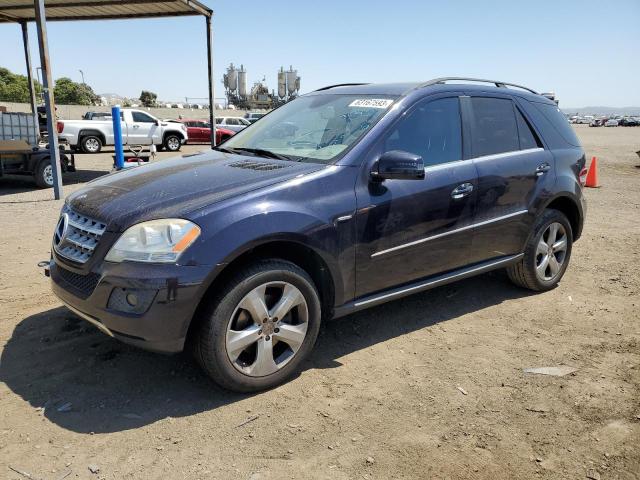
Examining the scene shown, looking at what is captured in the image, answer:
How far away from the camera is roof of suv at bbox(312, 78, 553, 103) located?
386 centimetres

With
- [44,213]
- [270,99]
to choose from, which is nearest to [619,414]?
[44,213]

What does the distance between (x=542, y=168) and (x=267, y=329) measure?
2924 mm

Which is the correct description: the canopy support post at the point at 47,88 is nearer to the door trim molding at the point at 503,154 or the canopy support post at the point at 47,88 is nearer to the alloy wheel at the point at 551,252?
the door trim molding at the point at 503,154

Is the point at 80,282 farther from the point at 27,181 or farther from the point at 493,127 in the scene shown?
the point at 27,181

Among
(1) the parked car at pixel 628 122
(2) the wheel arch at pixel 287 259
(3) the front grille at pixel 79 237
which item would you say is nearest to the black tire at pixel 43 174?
(3) the front grille at pixel 79 237

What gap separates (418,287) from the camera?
371 centimetres

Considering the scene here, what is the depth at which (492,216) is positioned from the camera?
4082 millimetres

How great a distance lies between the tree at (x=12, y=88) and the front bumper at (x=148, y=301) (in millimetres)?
63176

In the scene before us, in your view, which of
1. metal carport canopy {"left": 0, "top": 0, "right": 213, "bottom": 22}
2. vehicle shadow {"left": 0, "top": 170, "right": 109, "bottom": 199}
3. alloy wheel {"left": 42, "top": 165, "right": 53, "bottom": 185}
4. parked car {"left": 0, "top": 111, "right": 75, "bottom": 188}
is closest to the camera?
parked car {"left": 0, "top": 111, "right": 75, "bottom": 188}

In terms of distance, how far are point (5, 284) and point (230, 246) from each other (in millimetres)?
3129

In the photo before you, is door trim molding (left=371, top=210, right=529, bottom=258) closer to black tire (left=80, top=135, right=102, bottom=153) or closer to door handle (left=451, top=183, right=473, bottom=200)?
door handle (left=451, top=183, right=473, bottom=200)

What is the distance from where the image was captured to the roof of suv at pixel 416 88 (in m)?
3.86

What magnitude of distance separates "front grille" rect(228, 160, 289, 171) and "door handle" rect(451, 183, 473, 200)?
1.29 metres

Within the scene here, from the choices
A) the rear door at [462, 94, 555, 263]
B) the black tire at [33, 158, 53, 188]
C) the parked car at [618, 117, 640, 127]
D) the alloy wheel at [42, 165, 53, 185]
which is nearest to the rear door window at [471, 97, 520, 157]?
the rear door at [462, 94, 555, 263]
